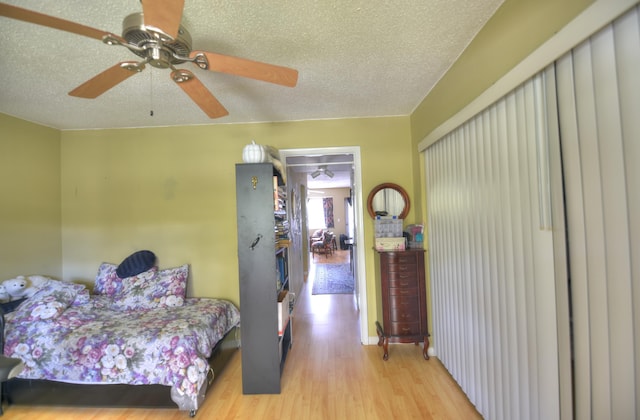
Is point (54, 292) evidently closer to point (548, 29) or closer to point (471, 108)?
point (471, 108)

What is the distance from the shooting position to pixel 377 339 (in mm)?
2854

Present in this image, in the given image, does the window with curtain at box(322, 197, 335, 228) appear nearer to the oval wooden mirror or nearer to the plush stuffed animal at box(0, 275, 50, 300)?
the oval wooden mirror

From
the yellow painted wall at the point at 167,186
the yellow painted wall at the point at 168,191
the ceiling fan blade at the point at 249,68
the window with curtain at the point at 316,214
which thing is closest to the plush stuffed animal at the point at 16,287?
the yellow painted wall at the point at 167,186

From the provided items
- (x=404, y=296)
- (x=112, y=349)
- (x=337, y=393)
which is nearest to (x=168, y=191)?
(x=112, y=349)

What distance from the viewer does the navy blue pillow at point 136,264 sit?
283cm

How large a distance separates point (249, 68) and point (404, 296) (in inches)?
89.0

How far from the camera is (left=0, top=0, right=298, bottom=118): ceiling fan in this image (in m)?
0.95

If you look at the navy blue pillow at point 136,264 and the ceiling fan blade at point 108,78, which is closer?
the ceiling fan blade at point 108,78

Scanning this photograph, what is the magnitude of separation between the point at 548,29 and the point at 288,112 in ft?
6.87

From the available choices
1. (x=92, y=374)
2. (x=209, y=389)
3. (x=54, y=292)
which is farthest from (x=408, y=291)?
(x=54, y=292)

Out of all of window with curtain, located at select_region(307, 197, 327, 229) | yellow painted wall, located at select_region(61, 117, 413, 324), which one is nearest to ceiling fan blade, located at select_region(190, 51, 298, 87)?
yellow painted wall, located at select_region(61, 117, 413, 324)

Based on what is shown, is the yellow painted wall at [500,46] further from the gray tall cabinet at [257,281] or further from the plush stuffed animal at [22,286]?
the plush stuffed animal at [22,286]

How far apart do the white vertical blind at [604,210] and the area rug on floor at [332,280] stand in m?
3.99

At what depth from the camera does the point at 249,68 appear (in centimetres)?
126
